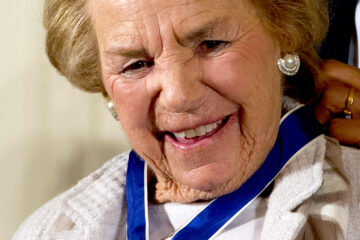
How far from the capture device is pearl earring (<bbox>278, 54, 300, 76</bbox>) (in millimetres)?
1390

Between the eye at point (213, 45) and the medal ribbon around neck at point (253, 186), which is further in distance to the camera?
the medal ribbon around neck at point (253, 186)

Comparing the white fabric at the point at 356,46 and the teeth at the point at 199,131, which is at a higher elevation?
the teeth at the point at 199,131

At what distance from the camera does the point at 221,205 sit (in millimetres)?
1426

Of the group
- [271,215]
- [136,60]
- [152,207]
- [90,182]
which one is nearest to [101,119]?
[90,182]

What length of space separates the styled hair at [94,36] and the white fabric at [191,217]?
1.24 ft

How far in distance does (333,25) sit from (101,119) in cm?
123

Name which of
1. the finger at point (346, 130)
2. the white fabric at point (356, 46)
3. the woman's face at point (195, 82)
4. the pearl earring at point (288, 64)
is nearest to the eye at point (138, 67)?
the woman's face at point (195, 82)

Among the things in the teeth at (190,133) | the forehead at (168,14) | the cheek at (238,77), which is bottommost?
the teeth at (190,133)

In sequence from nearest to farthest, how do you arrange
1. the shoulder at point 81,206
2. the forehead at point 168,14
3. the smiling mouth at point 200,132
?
the forehead at point 168,14 → the smiling mouth at point 200,132 → the shoulder at point 81,206

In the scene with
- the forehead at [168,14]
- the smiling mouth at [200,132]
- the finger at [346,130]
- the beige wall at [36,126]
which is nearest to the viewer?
the forehead at [168,14]

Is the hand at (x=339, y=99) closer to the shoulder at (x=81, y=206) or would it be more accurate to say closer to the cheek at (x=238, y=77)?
the cheek at (x=238, y=77)

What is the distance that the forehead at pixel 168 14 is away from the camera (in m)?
1.24

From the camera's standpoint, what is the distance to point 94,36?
148cm

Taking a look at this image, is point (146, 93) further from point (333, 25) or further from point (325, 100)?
point (333, 25)
